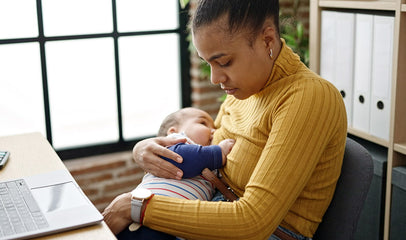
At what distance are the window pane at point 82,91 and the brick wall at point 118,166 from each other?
0.15m

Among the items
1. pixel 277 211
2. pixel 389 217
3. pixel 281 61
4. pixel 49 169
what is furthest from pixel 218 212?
pixel 389 217

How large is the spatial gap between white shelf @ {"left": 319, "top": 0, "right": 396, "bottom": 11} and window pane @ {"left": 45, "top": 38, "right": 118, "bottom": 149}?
1.15 m

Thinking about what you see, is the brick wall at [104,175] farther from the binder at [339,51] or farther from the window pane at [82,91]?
the binder at [339,51]

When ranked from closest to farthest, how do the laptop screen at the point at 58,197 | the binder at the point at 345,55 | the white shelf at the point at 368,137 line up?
the laptop screen at the point at 58,197 < the white shelf at the point at 368,137 < the binder at the point at 345,55

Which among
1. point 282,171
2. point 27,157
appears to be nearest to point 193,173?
point 282,171

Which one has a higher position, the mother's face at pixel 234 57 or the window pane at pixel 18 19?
the window pane at pixel 18 19

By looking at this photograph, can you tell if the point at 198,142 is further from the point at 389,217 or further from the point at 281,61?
the point at 389,217

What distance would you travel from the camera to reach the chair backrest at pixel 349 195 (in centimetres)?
132

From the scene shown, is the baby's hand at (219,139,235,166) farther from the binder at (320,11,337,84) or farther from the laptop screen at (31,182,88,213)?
the binder at (320,11,337,84)

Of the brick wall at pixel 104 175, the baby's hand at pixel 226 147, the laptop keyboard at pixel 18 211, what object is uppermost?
the baby's hand at pixel 226 147

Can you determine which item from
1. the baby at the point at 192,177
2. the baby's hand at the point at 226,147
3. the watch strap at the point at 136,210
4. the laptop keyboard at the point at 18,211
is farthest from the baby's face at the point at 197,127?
the laptop keyboard at the point at 18,211

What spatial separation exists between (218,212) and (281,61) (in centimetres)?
44

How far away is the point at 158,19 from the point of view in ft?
9.51

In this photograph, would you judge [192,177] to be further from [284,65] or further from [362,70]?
[362,70]
